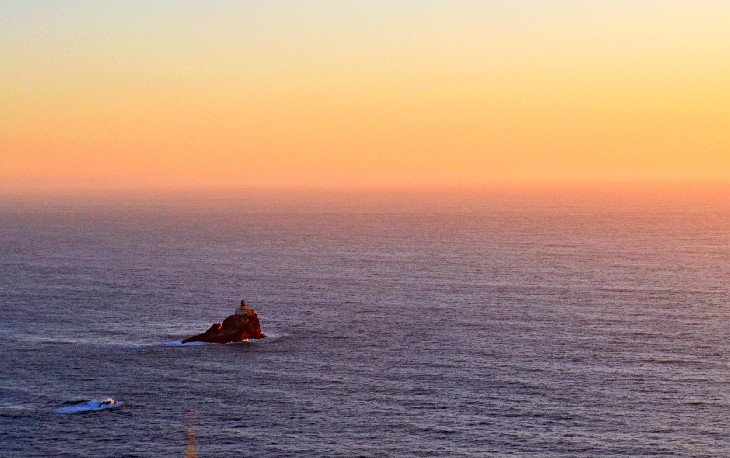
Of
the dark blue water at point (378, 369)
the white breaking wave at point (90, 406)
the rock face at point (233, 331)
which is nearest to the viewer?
the dark blue water at point (378, 369)

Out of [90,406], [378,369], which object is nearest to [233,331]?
[378,369]

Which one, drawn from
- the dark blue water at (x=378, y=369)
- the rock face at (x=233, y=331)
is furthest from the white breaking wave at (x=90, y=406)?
the rock face at (x=233, y=331)

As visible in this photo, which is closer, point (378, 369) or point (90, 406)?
point (90, 406)

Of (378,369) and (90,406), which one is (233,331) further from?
(90,406)

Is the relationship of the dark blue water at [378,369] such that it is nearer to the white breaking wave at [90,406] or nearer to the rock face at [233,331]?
the white breaking wave at [90,406]

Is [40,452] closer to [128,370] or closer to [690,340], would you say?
[128,370]

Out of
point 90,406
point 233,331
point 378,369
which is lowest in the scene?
point 90,406

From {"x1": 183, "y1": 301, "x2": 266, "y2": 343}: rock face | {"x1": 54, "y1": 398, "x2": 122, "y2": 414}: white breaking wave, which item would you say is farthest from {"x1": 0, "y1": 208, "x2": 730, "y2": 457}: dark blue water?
{"x1": 183, "y1": 301, "x2": 266, "y2": 343}: rock face

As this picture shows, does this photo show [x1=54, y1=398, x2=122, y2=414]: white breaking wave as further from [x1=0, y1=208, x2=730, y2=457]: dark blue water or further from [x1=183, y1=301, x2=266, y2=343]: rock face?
[x1=183, y1=301, x2=266, y2=343]: rock face
